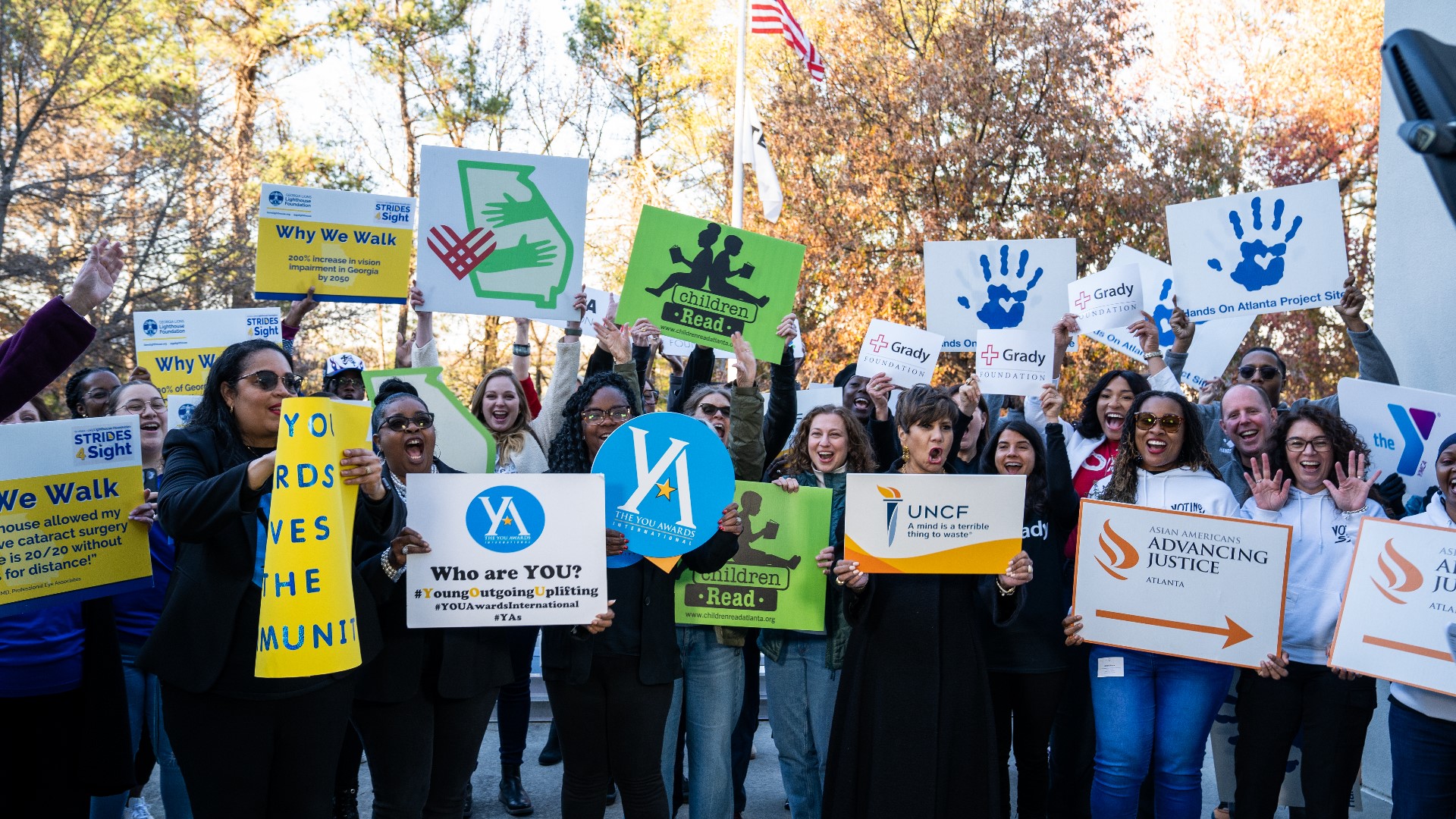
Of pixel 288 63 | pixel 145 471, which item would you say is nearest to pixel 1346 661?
pixel 145 471

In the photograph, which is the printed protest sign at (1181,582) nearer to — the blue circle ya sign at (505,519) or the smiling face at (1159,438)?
the smiling face at (1159,438)

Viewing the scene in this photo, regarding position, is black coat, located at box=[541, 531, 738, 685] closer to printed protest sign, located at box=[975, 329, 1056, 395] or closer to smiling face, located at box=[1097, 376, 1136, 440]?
smiling face, located at box=[1097, 376, 1136, 440]

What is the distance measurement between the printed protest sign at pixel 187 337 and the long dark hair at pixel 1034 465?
4.55 metres

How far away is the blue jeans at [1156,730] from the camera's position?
457 cm

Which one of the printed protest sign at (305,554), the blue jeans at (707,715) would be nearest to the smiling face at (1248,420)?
the blue jeans at (707,715)

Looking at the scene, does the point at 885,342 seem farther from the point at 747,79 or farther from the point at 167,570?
the point at 747,79

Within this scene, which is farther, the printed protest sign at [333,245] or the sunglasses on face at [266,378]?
the printed protest sign at [333,245]

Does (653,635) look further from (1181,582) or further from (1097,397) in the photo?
(1097,397)

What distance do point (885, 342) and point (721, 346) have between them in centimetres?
152

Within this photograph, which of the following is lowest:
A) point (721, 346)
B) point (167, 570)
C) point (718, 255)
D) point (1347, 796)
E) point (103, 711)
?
point (1347, 796)

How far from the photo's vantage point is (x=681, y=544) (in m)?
4.29

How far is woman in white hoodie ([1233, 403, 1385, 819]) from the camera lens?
4.63m

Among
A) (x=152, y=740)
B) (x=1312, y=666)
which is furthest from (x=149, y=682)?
(x=1312, y=666)

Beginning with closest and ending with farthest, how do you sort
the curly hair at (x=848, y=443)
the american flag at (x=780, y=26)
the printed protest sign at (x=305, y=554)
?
the printed protest sign at (x=305, y=554)
the curly hair at (x=848, y=443)
the american flag at (x=780, y=26)
